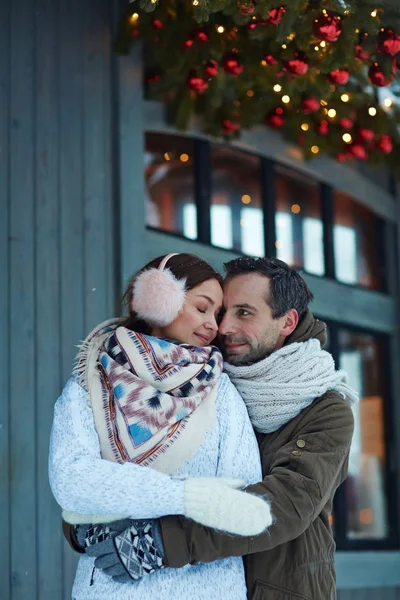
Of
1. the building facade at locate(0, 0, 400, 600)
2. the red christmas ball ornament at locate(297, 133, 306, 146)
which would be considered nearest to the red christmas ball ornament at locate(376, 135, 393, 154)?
the red christmas ball ornament at locate(297, 133, 306, 146)

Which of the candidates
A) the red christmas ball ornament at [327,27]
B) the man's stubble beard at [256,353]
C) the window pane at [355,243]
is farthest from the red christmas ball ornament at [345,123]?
the man's stubble beard at [256,353]

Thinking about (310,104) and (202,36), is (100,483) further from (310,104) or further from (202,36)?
(310,104)

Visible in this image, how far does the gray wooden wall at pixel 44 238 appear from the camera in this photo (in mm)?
4387

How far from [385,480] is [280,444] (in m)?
4.33

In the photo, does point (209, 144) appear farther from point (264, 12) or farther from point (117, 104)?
point (264, 12)

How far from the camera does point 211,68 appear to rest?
4.72 meters

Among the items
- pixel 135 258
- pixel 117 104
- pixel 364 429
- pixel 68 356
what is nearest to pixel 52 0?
pixel 117 104

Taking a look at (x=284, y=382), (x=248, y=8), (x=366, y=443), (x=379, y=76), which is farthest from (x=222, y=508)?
(x=366, y=443)

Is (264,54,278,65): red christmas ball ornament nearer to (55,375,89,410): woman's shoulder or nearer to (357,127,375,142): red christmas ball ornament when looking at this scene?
(357,127,375,142): red christmas ball ornament

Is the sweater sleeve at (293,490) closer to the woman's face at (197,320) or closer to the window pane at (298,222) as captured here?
the woman's face at (197,320)

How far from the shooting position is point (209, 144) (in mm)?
5965

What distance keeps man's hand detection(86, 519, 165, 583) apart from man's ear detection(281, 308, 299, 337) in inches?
36.3

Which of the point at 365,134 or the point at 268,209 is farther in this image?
the point at 268,209

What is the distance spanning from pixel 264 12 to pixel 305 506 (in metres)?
2.05
